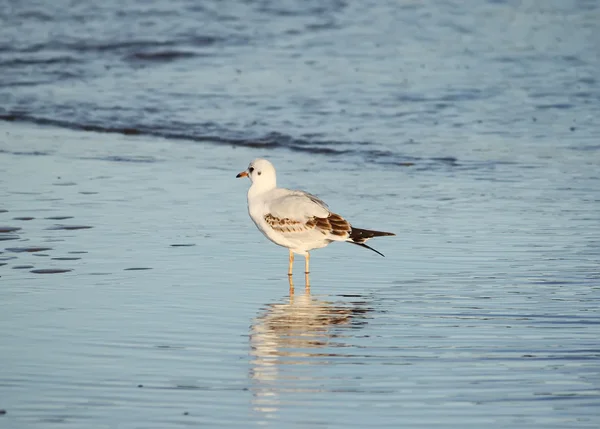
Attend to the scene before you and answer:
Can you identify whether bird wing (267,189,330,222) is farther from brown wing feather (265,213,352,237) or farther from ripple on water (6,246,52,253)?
ripple on water (6,246,52,253)

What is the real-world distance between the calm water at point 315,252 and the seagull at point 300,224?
22 cm

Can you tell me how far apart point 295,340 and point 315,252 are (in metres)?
2.47

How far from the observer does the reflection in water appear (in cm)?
550

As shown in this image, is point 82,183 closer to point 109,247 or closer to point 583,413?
point 109,247

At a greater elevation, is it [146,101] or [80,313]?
[146,101]

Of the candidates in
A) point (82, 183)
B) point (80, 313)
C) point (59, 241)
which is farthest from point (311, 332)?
point (82, 183)

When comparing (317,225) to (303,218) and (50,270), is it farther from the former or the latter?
(50,270)

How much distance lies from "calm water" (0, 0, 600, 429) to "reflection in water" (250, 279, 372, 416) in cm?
2

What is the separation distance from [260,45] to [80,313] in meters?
12.8

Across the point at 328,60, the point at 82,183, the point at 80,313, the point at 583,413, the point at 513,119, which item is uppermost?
the point at 328,60

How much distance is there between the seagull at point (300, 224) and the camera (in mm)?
8016

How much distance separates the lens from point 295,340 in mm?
6320

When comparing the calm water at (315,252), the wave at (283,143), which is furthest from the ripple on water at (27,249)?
the wave at (283,143)

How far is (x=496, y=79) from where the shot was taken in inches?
626
